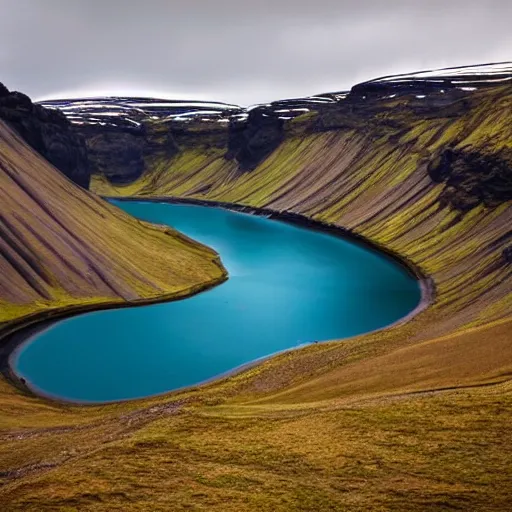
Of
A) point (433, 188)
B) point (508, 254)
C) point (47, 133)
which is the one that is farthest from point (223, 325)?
point (47, 133)

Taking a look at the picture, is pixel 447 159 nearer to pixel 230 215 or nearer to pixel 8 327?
pixel 230 215

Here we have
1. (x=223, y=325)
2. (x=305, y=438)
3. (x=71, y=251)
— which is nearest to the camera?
(x=305, y=438)

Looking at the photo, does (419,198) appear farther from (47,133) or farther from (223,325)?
(47,133)

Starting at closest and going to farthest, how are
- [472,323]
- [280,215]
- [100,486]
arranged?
[100,486] < [472,323] < [280,215]

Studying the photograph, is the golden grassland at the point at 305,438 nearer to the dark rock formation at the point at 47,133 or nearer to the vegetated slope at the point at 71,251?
the vegetated slope at the point at 71,251

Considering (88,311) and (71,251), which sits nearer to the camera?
(88,311)

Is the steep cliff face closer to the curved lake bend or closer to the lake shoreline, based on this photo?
the lake shoreline

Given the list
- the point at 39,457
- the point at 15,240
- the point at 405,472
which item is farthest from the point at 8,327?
the point at 405,472
